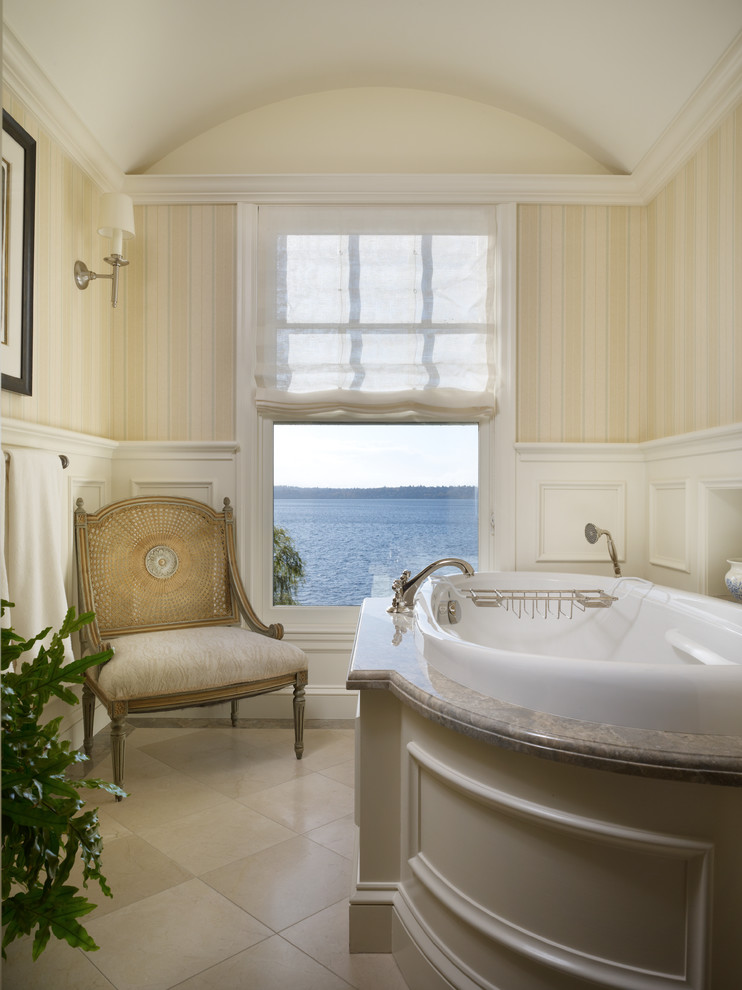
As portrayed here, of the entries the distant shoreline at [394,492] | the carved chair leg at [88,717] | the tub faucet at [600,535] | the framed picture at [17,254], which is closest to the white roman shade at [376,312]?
the distant shoreline at [394,492]

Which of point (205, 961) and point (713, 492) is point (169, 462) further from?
point (713, 492)

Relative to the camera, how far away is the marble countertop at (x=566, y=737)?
962mm

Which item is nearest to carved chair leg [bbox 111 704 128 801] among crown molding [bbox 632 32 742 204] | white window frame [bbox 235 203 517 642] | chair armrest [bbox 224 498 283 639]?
chair armrest [bbox 224 498 283 639]

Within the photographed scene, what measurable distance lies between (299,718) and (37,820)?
4.82 ft

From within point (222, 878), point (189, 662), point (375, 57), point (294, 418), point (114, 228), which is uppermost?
point (375, 57)

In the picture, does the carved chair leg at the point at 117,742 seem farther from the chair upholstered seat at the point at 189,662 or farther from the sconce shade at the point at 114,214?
the sconce shade at the point at 114,214

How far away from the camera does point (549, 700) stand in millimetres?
1152

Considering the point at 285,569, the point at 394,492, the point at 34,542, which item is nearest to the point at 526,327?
the point at 394,492

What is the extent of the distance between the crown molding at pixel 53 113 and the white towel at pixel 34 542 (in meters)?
1.16

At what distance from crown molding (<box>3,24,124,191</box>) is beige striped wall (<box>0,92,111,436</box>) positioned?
3 cm

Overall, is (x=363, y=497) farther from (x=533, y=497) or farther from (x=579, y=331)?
(x=579, y=331)

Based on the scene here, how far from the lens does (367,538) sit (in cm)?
303

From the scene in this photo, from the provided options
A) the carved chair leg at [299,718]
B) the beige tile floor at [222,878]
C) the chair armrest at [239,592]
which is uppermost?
the chair armrest at [239,592]

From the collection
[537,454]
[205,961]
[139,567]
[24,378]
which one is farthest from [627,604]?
[24,378]
